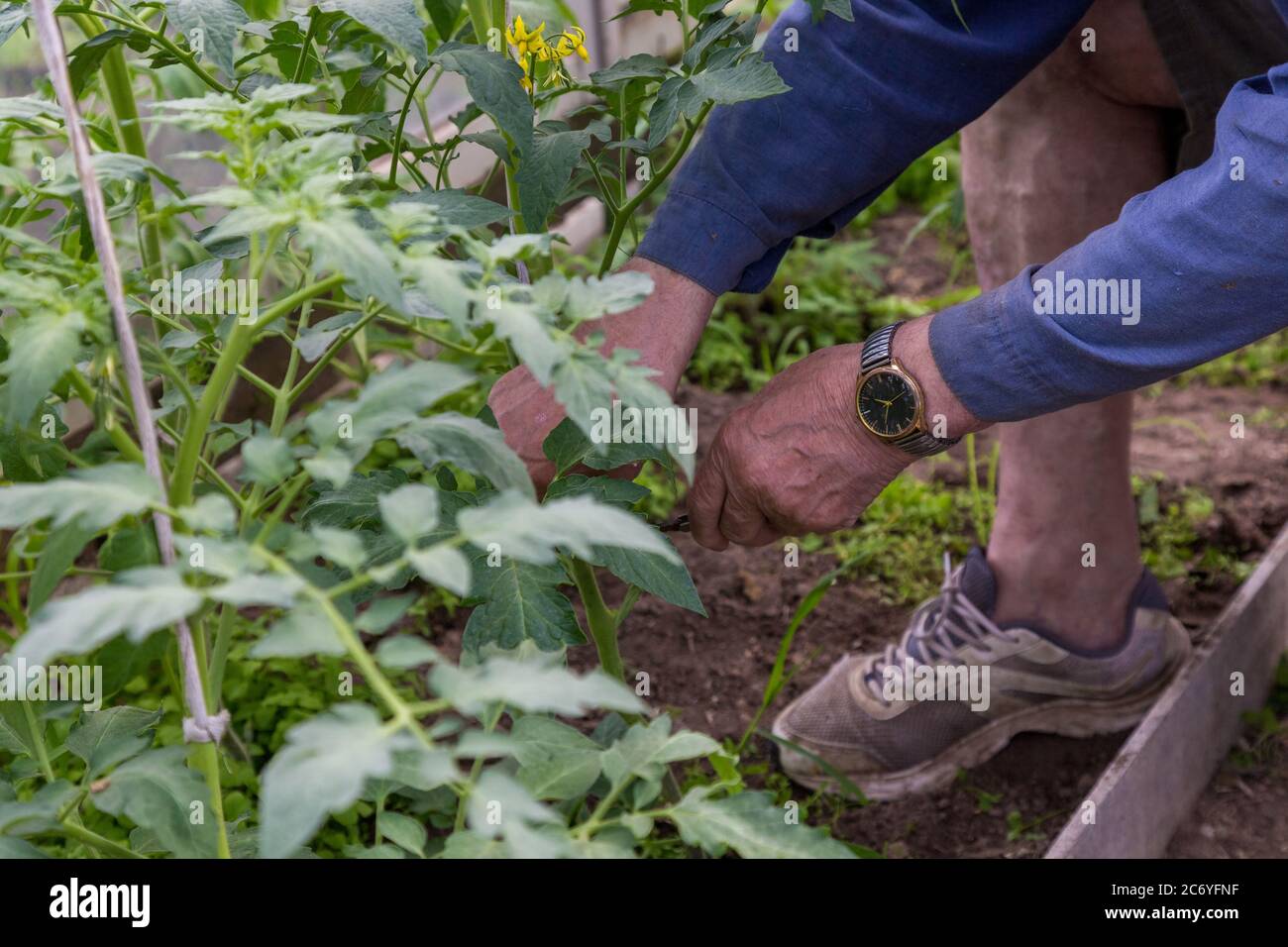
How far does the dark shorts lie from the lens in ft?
4.85

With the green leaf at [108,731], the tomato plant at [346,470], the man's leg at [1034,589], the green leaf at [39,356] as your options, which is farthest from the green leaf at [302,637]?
the man's leg at [1034,589]

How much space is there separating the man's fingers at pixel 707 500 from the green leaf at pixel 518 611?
0.36 metres

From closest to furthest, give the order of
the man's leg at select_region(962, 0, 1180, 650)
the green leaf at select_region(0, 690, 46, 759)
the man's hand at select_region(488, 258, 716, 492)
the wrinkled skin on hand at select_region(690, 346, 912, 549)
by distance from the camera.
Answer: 1. the green leaf at select_region(0, 690, 46, 759)
2. the man's hand at select_region(488, 258, 716, 492)
3. the wrinkled skin on hand at select_region(690, 346, 912, 549)
4. the man's leg at select_region(962, 0, 1180, 650)

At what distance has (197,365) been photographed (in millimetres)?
1321

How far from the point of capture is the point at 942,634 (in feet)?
6.00

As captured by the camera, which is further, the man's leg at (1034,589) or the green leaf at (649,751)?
the man's leg at (1034,589)

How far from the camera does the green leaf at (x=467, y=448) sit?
83 cm

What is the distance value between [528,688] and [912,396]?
32.0 inches

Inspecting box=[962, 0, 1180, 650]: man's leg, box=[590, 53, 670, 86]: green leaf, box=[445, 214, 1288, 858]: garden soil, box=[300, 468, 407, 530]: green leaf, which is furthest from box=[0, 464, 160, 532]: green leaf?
box=[962, 0, 1180, 650]: man's leg

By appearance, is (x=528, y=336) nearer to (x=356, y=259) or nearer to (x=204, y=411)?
(x=356, y=259)

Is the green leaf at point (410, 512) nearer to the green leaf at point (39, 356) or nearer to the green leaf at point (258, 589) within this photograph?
the green leaf at point (258, 589)

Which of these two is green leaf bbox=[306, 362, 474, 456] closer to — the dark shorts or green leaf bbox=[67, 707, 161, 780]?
green leaf bbox=[67, 707, 161, 780]

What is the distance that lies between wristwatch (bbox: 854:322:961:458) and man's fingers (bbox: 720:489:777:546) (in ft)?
0.49

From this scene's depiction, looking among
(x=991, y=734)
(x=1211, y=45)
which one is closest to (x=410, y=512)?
(x=1211, y=45)
